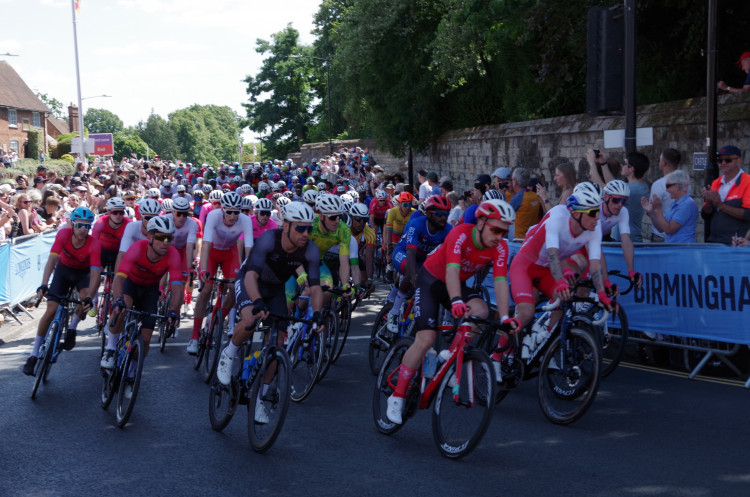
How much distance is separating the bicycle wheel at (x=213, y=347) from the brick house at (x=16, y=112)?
74.9m

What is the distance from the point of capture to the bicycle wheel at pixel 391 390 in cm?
665

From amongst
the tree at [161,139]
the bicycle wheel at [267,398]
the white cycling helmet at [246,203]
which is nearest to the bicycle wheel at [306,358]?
the bicycle wheel at [267,398]

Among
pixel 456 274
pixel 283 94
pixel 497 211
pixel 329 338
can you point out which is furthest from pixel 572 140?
pixel 283 94

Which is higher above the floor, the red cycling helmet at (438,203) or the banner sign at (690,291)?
the red cycling helmet at (438,203)

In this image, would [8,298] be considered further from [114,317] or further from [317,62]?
[317,62]

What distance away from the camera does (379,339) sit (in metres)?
9.16

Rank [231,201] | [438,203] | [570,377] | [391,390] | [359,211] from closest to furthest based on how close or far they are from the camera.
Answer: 1. [391,390]
2. [570,377]
3. [438,203]
4. [231,201]
5. [359,211]

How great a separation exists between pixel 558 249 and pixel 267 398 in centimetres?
297

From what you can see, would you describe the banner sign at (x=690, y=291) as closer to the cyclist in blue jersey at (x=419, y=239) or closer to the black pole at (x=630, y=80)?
the cyclist in blue jersey at (x=419, y=239)

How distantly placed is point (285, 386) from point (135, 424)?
1.91 m

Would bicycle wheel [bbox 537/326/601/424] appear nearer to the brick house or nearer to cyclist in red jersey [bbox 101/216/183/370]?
cyclist in red jersey [bbox 101/216/183/370]

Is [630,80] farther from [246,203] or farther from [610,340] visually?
[246,203]

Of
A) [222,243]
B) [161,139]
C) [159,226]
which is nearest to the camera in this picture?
[159,226]

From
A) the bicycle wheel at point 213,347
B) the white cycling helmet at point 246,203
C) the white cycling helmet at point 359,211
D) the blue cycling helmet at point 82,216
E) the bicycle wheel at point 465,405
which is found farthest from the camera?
the white cycling helmet at point 246,203
